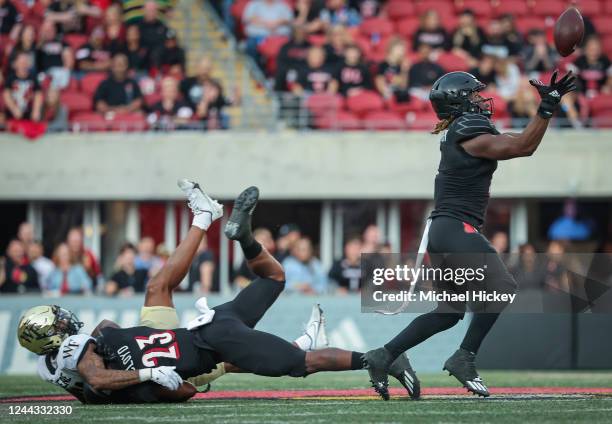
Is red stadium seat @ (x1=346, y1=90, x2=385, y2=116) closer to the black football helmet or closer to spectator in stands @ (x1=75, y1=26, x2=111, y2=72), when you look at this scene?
spectator in stands @ (x1=75, y1=26, x2=111, y2=72)

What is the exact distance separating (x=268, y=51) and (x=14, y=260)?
428 centimetres

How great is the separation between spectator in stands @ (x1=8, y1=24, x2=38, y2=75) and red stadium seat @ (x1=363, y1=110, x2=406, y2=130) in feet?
13.1

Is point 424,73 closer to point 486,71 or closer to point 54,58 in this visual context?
point 486,71

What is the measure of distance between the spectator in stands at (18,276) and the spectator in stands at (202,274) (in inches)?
65.2

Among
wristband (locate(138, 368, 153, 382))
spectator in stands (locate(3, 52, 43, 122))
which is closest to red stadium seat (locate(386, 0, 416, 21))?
spectator in stands (locate(3, 52, 43, 122))

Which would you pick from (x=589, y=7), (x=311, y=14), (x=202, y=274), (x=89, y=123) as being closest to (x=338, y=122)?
(x=311, y=14)

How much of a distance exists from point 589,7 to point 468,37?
207 centimetres

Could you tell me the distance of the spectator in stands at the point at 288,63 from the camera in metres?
15.1

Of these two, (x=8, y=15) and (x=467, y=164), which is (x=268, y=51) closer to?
(x=8, y=15)

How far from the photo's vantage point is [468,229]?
7.29 metres

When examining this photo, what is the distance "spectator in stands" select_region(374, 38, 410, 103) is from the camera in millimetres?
15070

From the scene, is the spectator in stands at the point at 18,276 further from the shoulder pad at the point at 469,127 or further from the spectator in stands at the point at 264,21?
the shoulder pad at the point at 469,127

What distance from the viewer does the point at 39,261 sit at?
14.1 metres

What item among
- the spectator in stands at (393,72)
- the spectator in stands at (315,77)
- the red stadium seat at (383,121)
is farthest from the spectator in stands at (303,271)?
the spectator in stands at (393,72)
